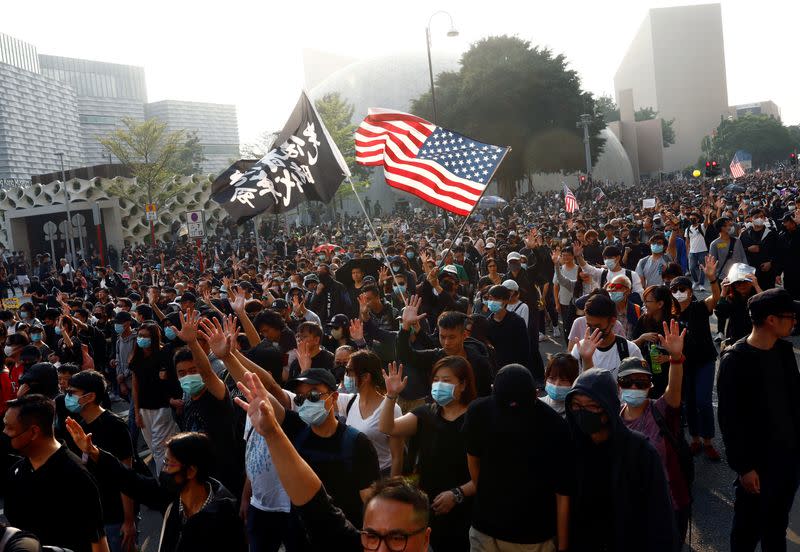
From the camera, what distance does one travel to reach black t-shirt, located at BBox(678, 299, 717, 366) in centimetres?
597

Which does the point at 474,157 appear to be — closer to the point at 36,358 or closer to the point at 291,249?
the point at 36,358

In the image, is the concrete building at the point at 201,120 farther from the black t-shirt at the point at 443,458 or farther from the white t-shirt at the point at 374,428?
the black t-shirt at the point at 443,458

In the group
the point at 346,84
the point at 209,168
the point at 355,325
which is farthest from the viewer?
the point at 209,168

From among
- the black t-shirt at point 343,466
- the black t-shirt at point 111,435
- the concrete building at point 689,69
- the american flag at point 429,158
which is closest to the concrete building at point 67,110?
the concrete building at point 689,69

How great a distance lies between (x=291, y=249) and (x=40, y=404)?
22.8 metres

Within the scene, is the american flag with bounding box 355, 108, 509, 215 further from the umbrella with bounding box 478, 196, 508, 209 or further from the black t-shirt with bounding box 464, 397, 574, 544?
the umbrella with bounding box 478, 196, 508, 209

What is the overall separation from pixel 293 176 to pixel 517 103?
42.8 m

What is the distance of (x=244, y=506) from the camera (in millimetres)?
4230

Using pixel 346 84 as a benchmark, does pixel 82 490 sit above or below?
below

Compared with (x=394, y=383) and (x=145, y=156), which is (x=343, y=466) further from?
(x=145, y=156)

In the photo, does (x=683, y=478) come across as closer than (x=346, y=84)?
Yes

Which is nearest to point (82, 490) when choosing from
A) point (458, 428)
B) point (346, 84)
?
point (458, 428)

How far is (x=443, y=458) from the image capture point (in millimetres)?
3889

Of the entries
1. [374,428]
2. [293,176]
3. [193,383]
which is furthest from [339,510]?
[293,176]
